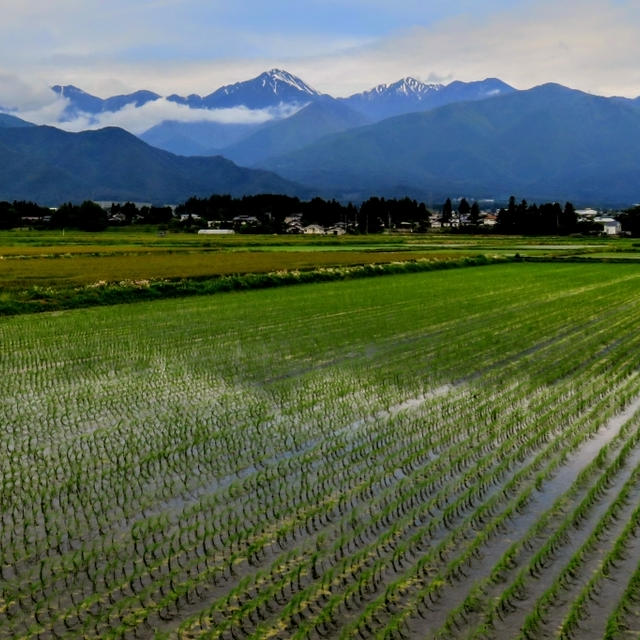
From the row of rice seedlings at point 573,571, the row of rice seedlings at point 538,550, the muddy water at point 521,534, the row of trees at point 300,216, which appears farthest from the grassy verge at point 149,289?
the row of trees at point 300,216

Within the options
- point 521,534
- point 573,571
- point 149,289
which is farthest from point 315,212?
point 573,571

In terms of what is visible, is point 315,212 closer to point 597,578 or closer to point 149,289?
point 149,289

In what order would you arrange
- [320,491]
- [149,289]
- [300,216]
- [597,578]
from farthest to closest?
[300,216] < [149,289] < [320,491] < [597,578]

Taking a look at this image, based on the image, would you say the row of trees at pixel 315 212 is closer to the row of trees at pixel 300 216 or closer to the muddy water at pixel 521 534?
the row of trees at pixel 300 216

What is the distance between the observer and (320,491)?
635 cm

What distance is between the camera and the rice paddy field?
432cm

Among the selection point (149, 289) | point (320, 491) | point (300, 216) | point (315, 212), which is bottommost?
point (149, 289)

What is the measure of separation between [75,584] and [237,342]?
10.7 meters

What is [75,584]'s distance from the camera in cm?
457

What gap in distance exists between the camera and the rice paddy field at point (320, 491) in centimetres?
432

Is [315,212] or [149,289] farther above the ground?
[315,212]

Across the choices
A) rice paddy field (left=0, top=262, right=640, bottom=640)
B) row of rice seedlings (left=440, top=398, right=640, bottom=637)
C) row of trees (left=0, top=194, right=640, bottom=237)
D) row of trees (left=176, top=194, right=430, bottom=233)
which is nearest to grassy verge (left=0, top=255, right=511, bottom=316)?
rice paddy field (left=0, top=262, right=640, bottom=640)

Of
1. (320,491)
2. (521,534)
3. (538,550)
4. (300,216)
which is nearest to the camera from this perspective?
(538,550)

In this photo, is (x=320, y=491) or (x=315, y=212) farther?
(x=315, y=212)
